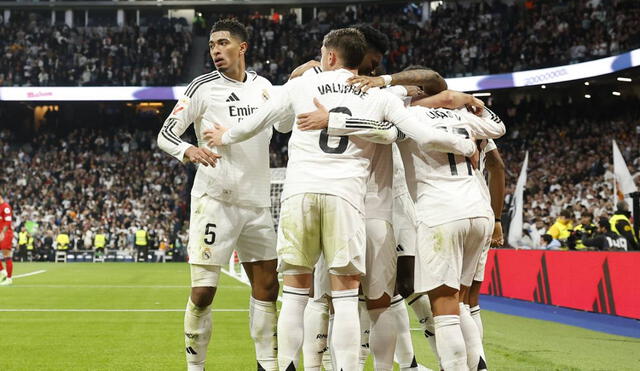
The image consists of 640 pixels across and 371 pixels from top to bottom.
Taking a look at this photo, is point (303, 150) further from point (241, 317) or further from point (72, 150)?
point (72, 150)

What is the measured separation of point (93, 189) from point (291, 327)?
38363 millimetres

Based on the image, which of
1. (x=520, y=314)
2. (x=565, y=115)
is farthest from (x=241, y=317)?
(x=565, y=115)

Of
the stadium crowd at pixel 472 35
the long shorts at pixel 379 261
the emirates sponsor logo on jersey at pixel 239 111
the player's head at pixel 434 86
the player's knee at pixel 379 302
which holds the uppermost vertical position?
the stadium crowd at pixel 472 35

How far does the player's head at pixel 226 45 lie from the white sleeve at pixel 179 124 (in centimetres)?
31

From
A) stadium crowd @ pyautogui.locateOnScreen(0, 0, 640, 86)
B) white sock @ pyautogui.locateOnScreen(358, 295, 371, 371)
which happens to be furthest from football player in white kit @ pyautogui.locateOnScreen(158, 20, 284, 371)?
stadium crowd @ pyautogui.locateOnScreen(0, 0, 640, 86)

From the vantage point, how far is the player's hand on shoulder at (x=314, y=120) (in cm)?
525

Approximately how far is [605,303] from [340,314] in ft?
29.2

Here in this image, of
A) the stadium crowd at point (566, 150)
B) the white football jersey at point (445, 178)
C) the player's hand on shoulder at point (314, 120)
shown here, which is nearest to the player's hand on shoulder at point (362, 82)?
the player's hand on shoulder at point (314, 120)

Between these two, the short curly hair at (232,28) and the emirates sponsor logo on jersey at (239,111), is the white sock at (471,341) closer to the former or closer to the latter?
the emirates sponsor logo on jersey at (239,111)

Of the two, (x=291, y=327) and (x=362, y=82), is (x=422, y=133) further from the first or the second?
(x=291, y=327)

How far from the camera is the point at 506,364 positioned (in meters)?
7.85

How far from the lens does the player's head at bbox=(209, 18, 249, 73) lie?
21.2ft

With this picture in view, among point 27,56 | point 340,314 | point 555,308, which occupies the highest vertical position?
point 27,56

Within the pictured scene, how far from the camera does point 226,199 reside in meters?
6.28
